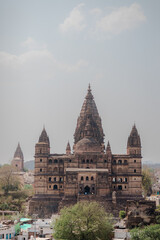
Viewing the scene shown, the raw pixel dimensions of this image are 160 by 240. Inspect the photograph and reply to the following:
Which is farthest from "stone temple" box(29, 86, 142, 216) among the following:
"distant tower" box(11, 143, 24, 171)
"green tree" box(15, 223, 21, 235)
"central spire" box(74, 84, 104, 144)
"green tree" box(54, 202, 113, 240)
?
"distant tower" box(11, 143, 24, 171)

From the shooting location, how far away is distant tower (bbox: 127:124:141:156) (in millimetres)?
65500

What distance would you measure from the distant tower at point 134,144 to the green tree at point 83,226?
22.4 m

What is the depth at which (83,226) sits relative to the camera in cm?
4225

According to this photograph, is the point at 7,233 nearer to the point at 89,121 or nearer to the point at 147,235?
the point at 147,235

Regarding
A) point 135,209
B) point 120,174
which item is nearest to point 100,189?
point 120,174

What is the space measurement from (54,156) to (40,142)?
2.83 meters

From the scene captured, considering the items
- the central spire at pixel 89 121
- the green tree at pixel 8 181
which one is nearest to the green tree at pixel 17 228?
the green tree at pixel 8 181

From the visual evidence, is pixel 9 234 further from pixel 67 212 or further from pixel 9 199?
pixel 9 199

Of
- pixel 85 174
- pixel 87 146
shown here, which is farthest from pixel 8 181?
pixel 85 174

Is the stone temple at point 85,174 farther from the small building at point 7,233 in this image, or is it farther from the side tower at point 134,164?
the small building at point 7,233

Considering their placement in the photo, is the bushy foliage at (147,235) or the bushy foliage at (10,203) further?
the bushy foliage at (10,203)

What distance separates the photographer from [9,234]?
46.2m

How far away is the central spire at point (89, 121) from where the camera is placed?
231 feet

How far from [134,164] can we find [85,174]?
773 cm
